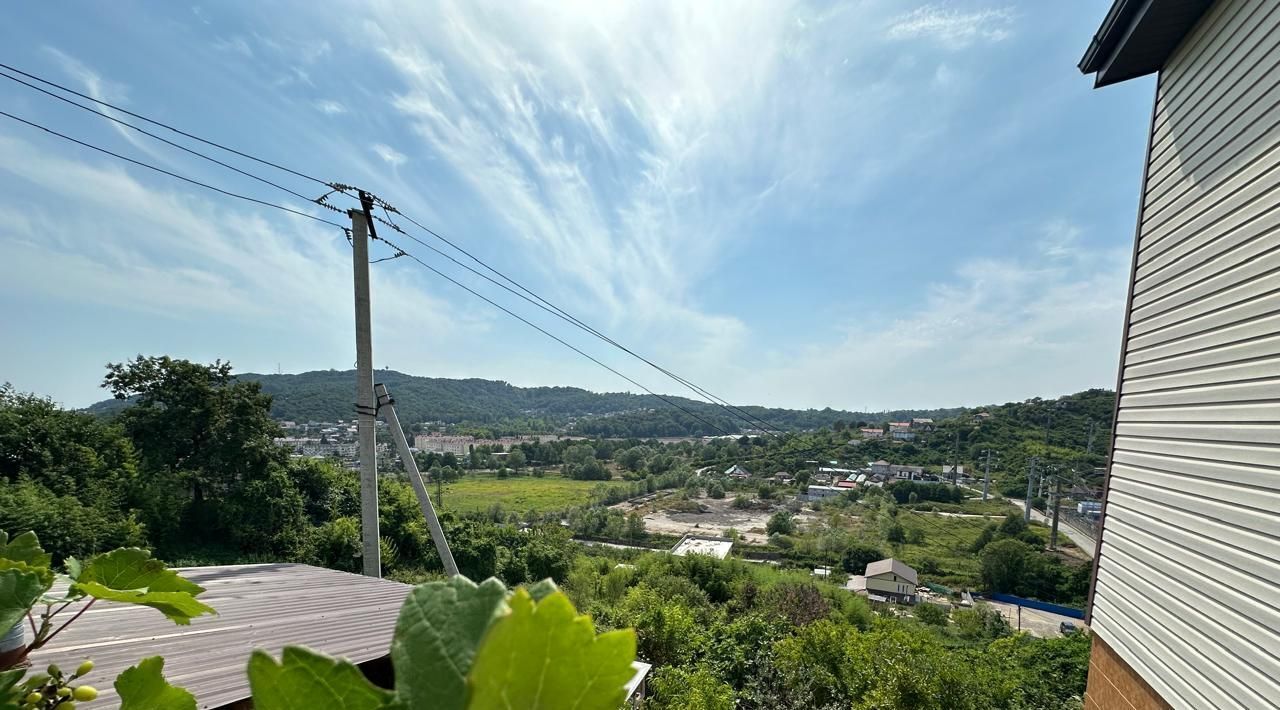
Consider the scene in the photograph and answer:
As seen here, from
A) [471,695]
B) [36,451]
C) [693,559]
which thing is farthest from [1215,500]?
[36,451]

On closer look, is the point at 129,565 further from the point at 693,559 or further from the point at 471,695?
the point at 693,559

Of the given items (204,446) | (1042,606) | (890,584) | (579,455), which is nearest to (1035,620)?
(1042,606)

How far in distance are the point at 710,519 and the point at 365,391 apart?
4393 cm

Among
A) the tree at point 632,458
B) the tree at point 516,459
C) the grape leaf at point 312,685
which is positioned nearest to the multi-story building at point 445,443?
the tree at point 516,459

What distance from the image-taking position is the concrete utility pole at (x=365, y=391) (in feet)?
15.0

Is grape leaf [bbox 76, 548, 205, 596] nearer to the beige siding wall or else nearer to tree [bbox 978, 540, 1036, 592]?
the beige siding wall

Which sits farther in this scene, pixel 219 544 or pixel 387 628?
pixel 219 544

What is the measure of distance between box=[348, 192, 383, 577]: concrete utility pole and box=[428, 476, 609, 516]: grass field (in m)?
33.5

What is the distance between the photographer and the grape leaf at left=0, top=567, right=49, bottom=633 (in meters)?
0.65

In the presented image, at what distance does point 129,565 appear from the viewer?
2.57 feet

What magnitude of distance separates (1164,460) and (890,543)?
38.3 metres

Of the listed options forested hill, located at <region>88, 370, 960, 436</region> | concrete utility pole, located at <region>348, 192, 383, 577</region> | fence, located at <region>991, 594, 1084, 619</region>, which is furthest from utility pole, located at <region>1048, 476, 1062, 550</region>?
concrete utility pole, located at <region>348, 192, 383, 577</region>

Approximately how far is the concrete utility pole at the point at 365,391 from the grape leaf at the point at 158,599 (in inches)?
164

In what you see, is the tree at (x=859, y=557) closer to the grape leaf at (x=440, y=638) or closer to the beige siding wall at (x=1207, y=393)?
the beige siding wall at (x=1207, y=393)
